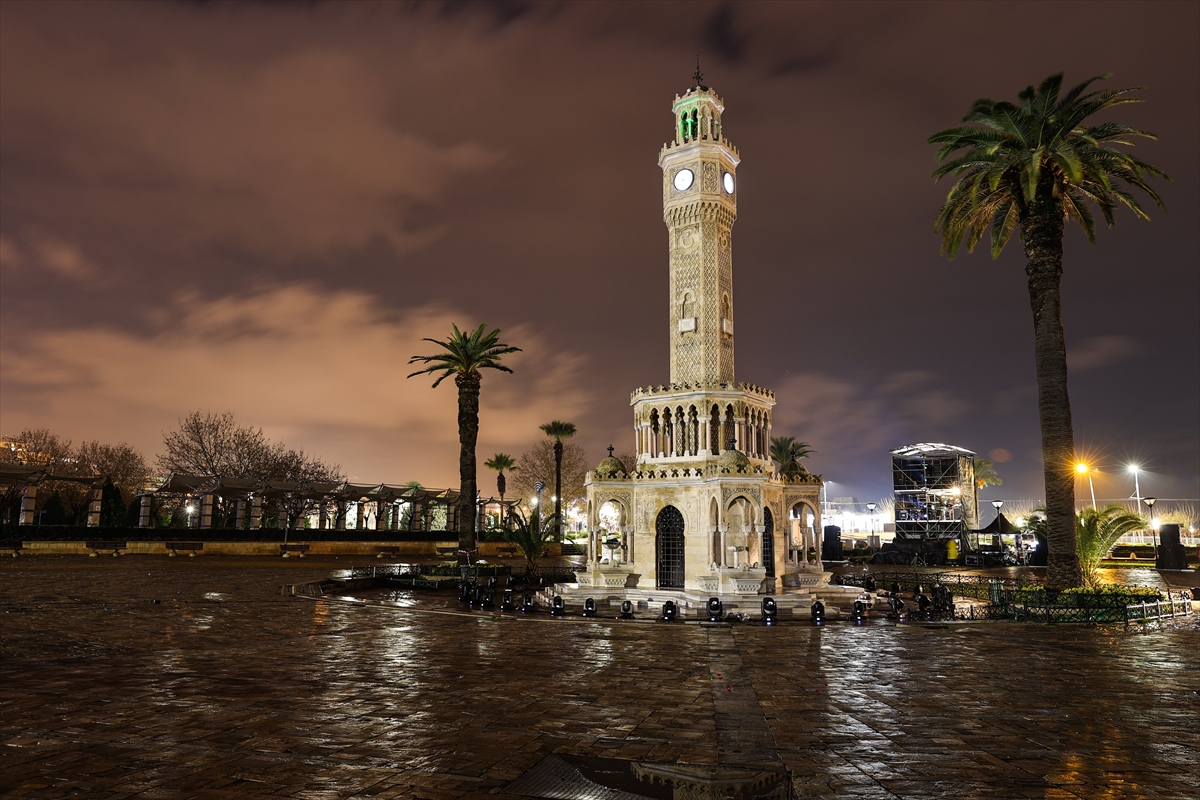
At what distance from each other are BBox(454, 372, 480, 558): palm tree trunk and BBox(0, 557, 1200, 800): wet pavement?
23.5m

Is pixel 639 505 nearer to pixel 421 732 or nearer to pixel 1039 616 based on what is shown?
pixel 1039 616

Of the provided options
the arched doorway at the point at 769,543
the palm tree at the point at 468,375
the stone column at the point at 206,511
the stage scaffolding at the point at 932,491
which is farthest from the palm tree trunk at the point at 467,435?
the stage scaffolding at the point at 932,491

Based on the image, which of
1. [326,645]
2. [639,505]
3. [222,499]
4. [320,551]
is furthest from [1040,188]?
[222,499]

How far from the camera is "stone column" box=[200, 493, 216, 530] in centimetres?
5153

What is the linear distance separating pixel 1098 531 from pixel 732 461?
12.9 meters

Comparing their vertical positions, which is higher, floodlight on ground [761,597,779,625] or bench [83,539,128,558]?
bench [83,539,128,558]

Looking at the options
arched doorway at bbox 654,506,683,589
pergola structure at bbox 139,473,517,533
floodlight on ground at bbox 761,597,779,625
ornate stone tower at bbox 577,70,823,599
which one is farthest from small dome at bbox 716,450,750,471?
pergola structure at bbox 139,473,517,533

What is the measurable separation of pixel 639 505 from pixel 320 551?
1295 inches

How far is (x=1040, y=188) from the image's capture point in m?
24.2

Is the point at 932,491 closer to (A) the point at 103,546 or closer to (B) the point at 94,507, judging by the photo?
(A) the point at 103,546

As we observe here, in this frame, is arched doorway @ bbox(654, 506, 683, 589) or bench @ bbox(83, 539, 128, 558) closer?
arched doorway @ bbox(654, 506, 683, 589)

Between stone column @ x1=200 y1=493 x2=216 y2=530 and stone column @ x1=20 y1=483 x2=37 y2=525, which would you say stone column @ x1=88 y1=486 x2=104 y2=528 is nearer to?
stone column @ x1=20 y1=483 x2=37 y2=525

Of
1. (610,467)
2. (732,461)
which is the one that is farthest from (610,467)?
(732,461)

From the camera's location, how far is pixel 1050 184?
24125 millimetres
